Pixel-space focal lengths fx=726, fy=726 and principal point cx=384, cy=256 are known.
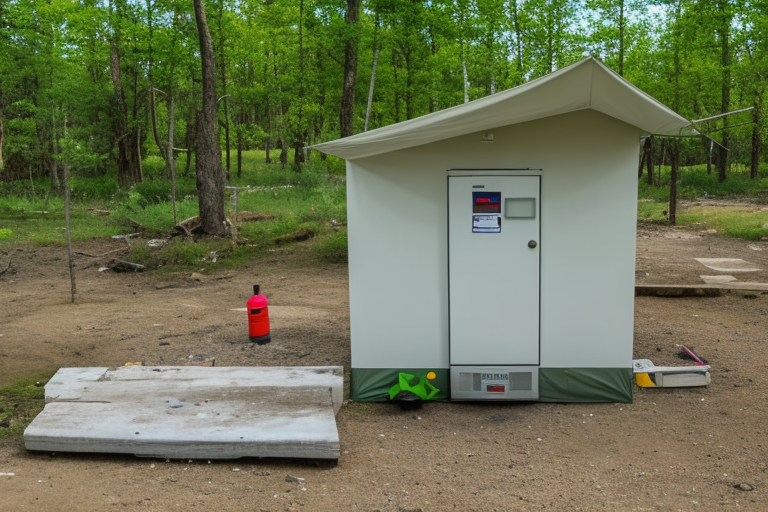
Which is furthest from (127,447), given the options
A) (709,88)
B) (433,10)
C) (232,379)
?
(709,88)

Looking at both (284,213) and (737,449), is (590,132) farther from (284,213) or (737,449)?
(284,213)

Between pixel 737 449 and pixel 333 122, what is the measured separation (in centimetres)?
3335

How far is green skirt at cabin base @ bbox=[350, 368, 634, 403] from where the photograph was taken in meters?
6.46

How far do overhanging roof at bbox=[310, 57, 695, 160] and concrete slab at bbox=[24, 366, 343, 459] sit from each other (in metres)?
2.07

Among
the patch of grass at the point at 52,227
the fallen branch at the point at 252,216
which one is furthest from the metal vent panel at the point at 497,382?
the fallen branch at the point at 252,216

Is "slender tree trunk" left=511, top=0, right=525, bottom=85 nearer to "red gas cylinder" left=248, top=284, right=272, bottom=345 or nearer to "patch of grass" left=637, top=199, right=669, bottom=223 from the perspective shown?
"patch of grass" left=637, top=199, right=669, bottom=223

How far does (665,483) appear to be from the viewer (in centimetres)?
473

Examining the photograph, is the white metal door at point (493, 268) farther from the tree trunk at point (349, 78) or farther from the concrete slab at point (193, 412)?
the tree trunk at point (349, 78)

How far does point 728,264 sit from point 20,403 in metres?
12.1

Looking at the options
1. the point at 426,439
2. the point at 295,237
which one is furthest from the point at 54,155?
the point at 426,439

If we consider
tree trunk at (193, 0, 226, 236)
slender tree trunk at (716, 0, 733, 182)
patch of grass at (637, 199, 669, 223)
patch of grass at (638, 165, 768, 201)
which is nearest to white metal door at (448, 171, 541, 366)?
tree trunk at (193, 0, 226, 236)

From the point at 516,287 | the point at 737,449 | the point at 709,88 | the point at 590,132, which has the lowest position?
the point at 737,449

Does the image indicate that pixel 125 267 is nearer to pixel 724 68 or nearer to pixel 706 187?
pixel 724 68

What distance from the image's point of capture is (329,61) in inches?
1249
